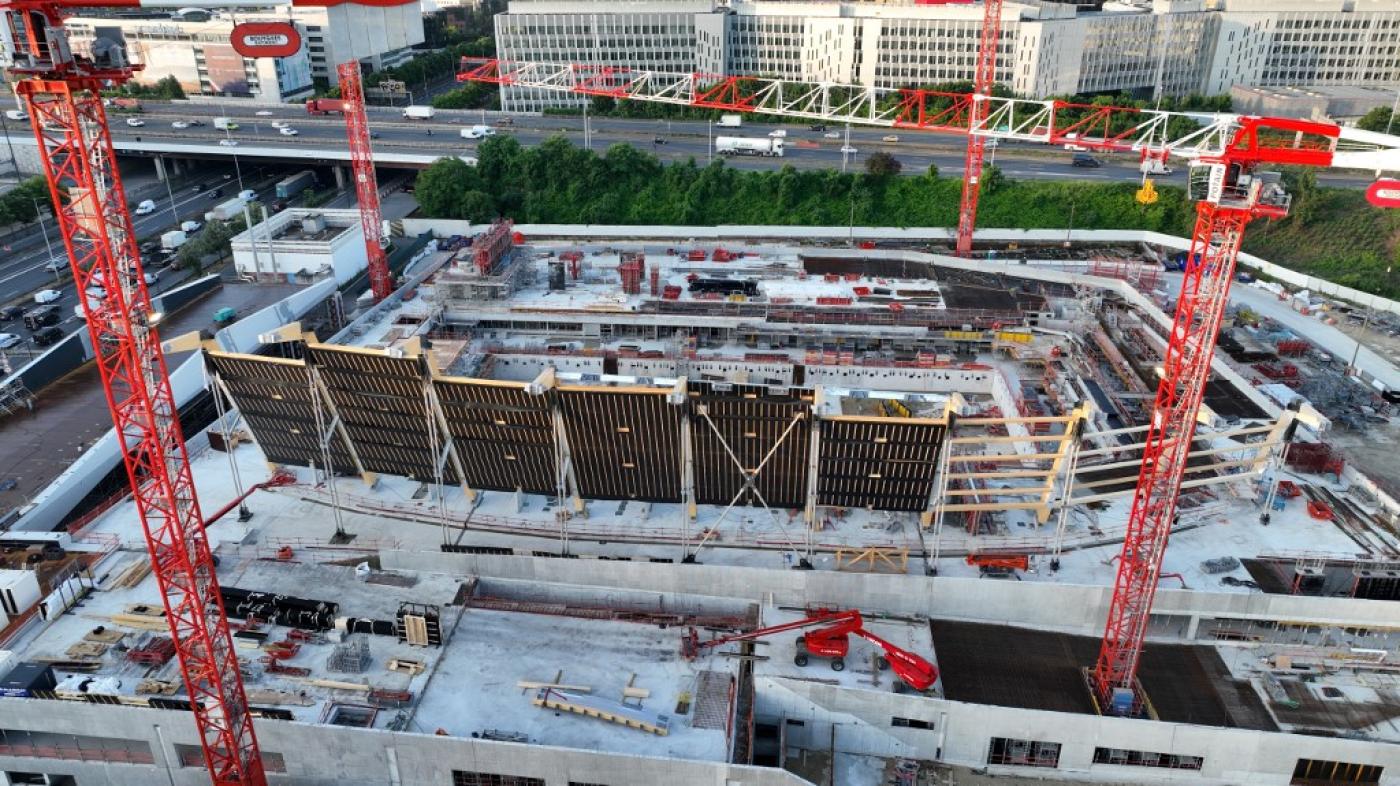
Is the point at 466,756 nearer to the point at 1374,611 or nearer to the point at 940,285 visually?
the point at 1374,611

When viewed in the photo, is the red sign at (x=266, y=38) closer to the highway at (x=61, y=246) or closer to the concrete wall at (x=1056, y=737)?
the highway at (x=61, y=246)

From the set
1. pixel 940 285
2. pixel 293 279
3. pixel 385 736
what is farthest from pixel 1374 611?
pixel 293 279

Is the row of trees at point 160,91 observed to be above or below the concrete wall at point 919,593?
above

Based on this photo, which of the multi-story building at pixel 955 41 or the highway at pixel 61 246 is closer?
the highway at pixel 61 246

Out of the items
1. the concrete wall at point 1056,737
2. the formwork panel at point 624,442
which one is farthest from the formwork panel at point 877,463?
the concrete wall at point 1056,737

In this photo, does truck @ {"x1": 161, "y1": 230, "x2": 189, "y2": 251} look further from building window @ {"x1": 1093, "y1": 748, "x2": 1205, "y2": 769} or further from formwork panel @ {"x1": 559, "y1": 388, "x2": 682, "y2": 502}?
building window @ {"x1": 1093, "y1": 748, "x2": 1205, "y2": 769}
